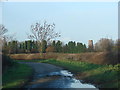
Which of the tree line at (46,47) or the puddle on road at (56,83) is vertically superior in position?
the tree line at (46,47)

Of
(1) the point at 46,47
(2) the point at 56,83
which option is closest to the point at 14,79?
(2) the point at 56,83

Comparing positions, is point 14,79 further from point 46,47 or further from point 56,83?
point 46,47

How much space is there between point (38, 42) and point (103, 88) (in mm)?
51535

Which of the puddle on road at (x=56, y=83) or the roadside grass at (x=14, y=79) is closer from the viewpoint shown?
the roadside grass at (x=14, y=79)

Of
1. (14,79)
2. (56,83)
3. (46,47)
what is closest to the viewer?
(56,83)

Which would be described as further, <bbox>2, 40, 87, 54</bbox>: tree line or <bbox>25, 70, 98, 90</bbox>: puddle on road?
<bbox>2, 40, 87, 54</bbox>: tree line

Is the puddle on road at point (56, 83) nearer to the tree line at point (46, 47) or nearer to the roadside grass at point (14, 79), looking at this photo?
the roadside grass at point (14, 79)

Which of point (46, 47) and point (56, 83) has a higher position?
point (46, 47)

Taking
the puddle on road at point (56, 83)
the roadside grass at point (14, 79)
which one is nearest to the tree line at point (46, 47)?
the roadside grass at point (14, 79)

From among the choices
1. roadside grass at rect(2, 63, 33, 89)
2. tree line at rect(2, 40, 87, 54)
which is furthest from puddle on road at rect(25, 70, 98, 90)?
tree line at rect(2, 40, 87, 54)

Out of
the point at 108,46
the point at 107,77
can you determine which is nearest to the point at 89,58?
the point at 108,46

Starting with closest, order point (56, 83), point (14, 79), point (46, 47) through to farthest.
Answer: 1. point (56, 83)
2. point (14, 79)
3. point (46, 47)

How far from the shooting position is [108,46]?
1208 inches

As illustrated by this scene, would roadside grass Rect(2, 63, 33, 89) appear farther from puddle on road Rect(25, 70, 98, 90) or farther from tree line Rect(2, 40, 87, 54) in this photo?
tree line Rect(2, 40, 87, 54)
